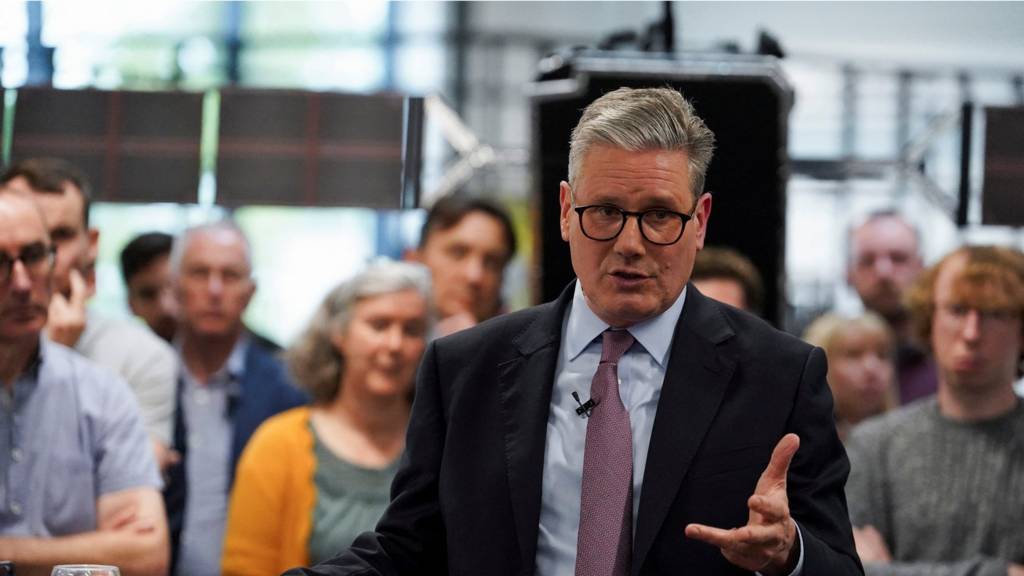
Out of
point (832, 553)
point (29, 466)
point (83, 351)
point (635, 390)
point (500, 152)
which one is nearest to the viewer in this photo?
point (832, 553)

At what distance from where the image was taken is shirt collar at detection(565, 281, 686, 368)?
7.00 ft

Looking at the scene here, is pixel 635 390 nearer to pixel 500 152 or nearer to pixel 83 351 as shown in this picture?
pixel 83 351

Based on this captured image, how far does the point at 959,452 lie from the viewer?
3.70 m

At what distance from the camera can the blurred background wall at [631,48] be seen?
187 inches

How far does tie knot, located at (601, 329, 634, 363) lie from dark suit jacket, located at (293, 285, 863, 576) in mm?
71

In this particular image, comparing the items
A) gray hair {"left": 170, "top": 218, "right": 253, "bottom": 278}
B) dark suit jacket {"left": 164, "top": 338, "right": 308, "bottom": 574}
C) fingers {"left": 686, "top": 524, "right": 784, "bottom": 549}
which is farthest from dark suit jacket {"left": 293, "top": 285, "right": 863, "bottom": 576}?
gray hair {"left": 170, "top": 218, "right": 253, "bottom": 278}

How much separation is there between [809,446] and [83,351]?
8.38 ft

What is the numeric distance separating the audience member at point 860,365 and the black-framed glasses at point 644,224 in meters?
2.67

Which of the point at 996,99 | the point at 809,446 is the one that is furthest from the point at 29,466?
the point at 996,99

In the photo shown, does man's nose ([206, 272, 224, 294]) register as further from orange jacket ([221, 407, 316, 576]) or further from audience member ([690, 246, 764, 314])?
audience member ([690, 246, 764, 314])

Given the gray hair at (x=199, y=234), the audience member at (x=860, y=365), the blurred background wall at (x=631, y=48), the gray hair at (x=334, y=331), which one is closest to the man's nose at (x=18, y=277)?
the gray hair at (x=334, y=331)

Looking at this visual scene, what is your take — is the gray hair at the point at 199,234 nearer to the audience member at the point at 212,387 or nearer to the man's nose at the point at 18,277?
the audience member at the point at 212,387

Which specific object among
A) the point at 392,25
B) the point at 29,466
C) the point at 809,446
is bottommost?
the point at 29,466

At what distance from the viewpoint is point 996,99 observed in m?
5.17
